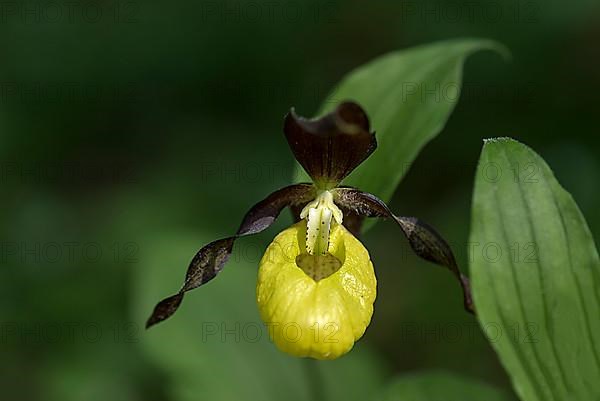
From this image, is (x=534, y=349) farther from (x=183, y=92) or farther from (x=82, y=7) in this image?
(x=82, y=7)

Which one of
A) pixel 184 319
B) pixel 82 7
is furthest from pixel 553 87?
pixel 82 7

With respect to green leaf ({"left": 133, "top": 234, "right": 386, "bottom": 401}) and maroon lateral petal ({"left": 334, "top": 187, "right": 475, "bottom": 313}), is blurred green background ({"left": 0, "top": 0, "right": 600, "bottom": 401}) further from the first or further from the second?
maroon lateral petal ({"left": 334, "top": 187, "right": 475, "bottom": 313})

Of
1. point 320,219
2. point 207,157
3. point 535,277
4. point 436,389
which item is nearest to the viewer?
point 535,277

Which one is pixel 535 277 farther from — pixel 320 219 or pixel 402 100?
pixel 402 100

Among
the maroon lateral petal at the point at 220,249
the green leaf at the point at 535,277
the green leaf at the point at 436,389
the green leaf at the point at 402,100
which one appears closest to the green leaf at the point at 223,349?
the green leaf at the point at 436,389

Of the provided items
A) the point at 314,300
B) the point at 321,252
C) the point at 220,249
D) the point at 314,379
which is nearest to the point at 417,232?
the point at 321,252

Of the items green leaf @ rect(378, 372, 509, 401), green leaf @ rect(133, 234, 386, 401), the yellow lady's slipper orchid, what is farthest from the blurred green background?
the yellow lady's slipper orchid
